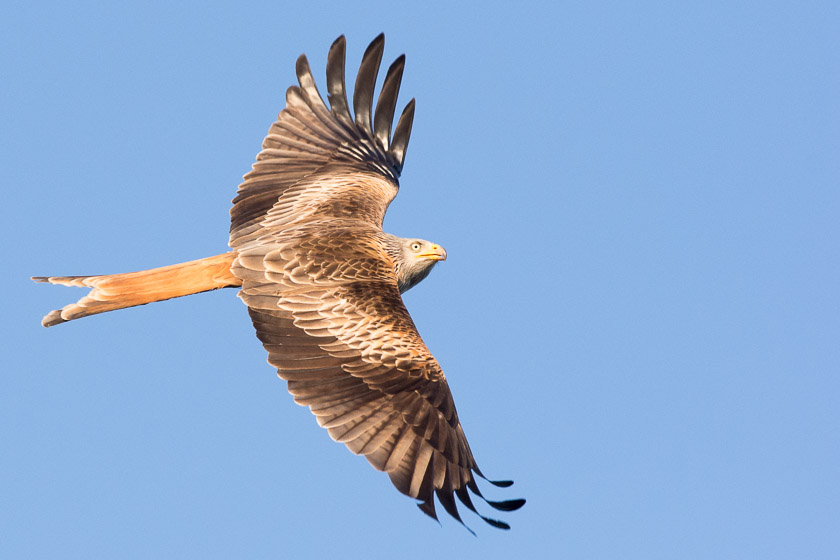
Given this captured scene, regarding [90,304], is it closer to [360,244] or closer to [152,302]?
[152,302]

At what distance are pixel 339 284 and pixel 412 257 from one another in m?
1.21

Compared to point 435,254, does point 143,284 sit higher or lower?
lower

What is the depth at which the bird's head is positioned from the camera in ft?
35.1

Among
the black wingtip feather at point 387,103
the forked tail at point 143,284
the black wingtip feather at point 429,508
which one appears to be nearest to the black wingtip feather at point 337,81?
the black wingtip feather at point 387,103

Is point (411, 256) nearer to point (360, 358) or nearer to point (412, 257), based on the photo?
point (412, 257)

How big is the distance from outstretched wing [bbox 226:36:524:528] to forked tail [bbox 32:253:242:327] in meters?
0.26

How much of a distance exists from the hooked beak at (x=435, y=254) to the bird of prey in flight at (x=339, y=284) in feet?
0.04

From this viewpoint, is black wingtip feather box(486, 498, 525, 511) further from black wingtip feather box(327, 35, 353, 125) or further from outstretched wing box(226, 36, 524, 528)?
black wingtip feather box(327, 35, 353, 125)

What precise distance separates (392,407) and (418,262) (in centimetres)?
233

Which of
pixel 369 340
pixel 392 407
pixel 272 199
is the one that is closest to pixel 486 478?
pixel 392 407

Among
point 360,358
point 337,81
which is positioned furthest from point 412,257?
point 337,81

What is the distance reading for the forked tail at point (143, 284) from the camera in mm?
9875

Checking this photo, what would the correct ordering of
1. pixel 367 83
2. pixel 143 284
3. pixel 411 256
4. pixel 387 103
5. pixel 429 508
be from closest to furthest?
pixel 429 508 < pixel 143 284 < pixel 411 256 < pixel 367 83 < pixel 387 103

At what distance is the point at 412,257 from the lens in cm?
1080
